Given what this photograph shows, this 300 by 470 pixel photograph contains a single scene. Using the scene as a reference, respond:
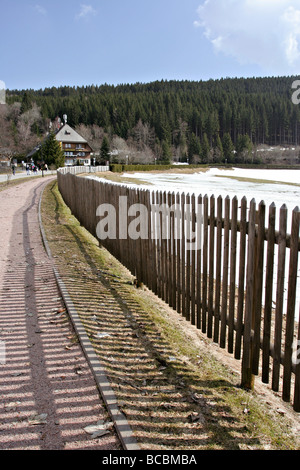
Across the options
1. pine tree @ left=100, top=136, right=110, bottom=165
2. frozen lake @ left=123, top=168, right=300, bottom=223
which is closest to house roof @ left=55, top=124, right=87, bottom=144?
pine tree @ left=100, top=136, right=110, bottom=165

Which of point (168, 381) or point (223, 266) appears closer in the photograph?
point (168, 381)

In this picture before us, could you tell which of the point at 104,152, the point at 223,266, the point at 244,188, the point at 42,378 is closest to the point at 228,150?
the point at 104,152

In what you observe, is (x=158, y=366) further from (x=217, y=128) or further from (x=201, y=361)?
(x=217, y=128)

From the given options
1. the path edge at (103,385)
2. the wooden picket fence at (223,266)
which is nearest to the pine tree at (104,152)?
the wooden picket fence at (223,266)

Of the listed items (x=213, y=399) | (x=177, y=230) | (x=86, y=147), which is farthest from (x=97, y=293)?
(x=86, y=147)

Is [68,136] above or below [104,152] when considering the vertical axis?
above

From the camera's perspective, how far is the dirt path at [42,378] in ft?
9.25
